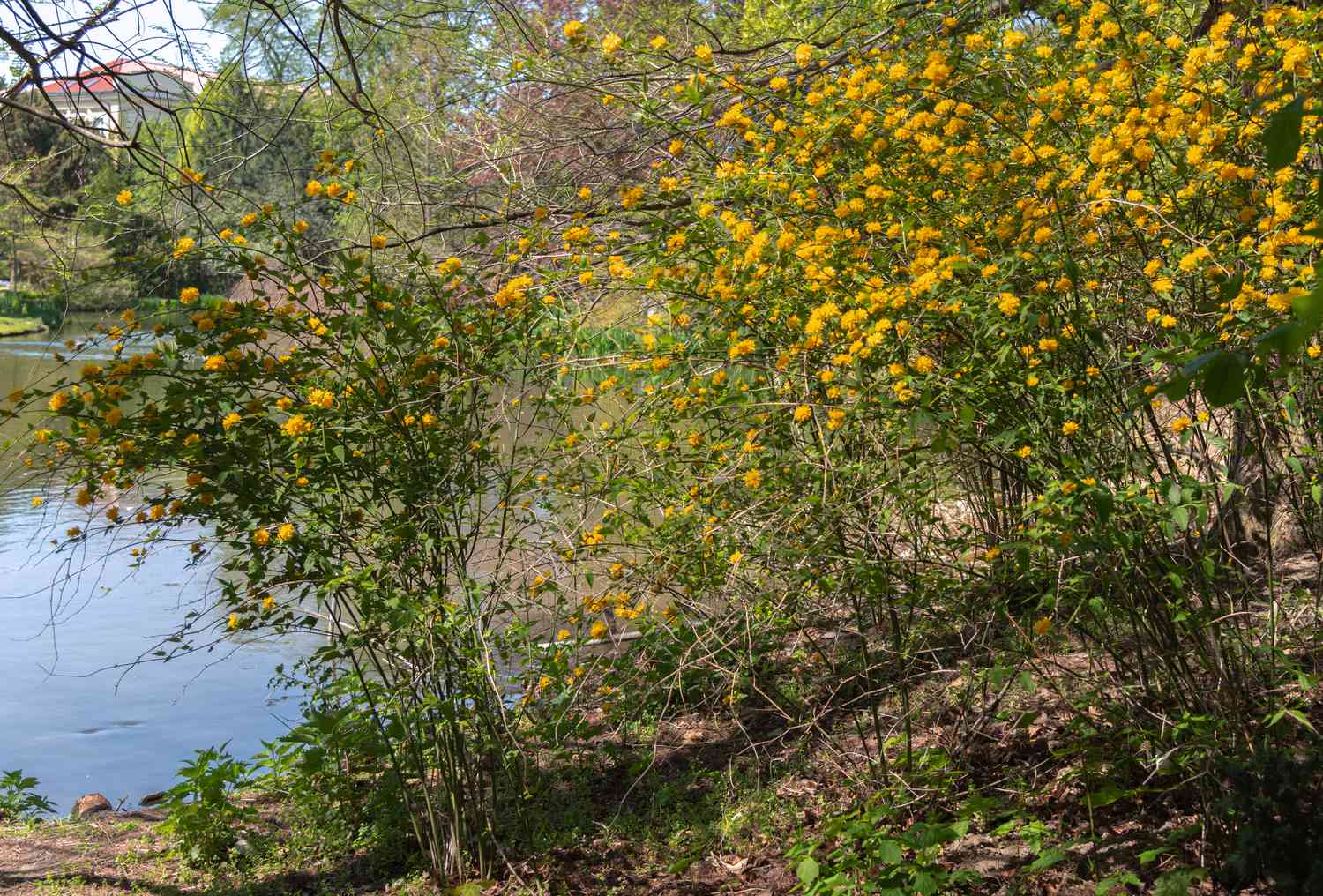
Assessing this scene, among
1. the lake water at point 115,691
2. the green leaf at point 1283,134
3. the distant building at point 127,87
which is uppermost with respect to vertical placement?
the distant building at point 127,87

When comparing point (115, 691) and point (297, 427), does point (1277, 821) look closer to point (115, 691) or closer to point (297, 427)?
point (297, 427)

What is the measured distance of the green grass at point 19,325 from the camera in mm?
25828

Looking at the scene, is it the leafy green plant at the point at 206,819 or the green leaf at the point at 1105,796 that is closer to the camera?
the green leaf at the point at 1105,796

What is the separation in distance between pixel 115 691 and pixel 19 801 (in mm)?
801

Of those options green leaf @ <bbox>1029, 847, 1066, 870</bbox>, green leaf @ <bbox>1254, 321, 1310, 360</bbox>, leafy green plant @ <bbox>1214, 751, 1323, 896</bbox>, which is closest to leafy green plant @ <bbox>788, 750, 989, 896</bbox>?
green leaf @ <bbox>1029, 847, 1066, 870</bbox>

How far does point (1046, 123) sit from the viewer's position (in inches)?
113

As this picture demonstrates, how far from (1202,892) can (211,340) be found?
9.30ft

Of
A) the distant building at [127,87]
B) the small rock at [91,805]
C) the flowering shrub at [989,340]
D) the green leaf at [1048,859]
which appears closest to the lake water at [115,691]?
the small rock at [91,805]

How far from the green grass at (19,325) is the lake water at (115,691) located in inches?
791

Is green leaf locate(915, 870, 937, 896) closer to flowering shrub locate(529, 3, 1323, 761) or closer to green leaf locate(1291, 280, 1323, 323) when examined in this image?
flowering shrub locate(529, 3, 1323, 761)

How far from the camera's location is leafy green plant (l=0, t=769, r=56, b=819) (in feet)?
15.4

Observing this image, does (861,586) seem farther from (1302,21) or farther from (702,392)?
(1302,21)

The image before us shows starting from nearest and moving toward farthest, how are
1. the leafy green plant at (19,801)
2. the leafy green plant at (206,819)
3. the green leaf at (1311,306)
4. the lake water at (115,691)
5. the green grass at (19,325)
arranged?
the green leaf at (1311,306) < the leafy green plant at (206,819) < the leafy green plant at (19,801) < the lake water at (115,691) < the green grass at (19,325)

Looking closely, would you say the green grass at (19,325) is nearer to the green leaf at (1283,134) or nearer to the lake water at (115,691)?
the lake water at (115,691)
